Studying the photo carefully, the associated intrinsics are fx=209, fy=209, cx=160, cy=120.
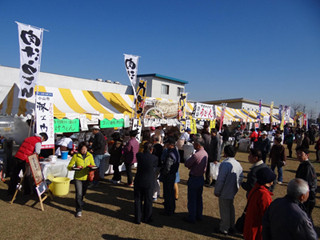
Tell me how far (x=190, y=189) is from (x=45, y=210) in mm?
2962

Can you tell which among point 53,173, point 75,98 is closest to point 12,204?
point 53,173

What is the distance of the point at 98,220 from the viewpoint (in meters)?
3.94

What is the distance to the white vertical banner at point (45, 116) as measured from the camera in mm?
5623

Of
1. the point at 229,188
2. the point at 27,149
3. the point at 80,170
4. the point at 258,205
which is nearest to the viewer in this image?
the point at 258,205

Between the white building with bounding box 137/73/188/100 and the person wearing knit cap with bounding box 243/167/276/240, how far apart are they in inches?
885

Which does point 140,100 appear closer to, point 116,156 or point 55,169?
point 116,156

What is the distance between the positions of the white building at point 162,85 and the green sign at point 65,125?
17.8m

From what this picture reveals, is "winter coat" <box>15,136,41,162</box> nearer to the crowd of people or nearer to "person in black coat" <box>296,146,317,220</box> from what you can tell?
the crowd of people

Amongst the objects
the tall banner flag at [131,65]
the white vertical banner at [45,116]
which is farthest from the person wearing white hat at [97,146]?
the tall banner flag at [131,65]

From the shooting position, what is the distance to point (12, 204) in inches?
172

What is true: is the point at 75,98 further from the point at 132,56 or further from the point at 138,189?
the point at 138,189

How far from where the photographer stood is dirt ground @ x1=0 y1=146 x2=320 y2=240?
3.49m

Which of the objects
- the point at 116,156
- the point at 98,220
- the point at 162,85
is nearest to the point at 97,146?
the point at 116,156

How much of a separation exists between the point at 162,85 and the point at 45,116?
20682mm
